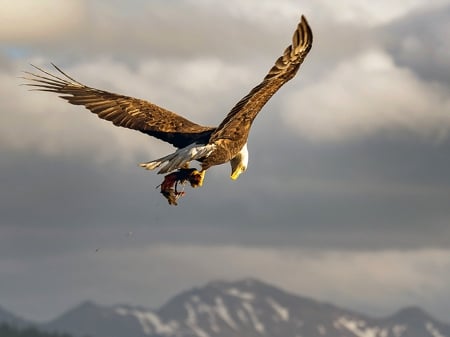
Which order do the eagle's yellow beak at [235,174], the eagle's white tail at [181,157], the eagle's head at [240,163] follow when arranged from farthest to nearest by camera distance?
the eagle's head at [240,163] → the eagle's yellow beak at [235,174] → the eagle's white tail at [181,157]

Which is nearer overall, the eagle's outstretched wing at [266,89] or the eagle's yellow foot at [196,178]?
the eagle's yellow foot at [196,178]

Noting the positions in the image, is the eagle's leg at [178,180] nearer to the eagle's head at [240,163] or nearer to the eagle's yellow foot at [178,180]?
the eagle's yellow foot at [178,180]

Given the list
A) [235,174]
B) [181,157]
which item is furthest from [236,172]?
[181,157]

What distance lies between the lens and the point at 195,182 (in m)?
26.1

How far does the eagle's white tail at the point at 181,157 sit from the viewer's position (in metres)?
25.8

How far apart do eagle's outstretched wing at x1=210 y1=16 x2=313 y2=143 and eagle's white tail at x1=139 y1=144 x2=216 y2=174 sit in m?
0.57

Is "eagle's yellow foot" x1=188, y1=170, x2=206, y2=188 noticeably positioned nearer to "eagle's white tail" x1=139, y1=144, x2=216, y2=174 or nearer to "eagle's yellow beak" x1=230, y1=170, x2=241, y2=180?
"eagle's white tail" x1=139, y1=144, x2=216, y2=174

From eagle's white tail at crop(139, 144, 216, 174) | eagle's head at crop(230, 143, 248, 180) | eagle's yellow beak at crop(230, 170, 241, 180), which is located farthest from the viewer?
eagle's head at crop(230, 143, 248, 180)

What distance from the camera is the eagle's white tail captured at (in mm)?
25766

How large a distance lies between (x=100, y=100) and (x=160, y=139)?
228cm

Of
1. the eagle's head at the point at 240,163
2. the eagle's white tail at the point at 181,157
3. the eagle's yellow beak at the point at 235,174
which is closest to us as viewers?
the eagle's white tail at the point at 181,157

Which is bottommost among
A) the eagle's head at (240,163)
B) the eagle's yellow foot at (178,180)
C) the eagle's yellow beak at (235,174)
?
the eagle's yellow foot at (178,180)

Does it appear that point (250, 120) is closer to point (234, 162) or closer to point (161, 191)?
point (234, 162)

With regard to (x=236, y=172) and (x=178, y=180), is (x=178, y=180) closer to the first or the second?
(x=178, y=180)
